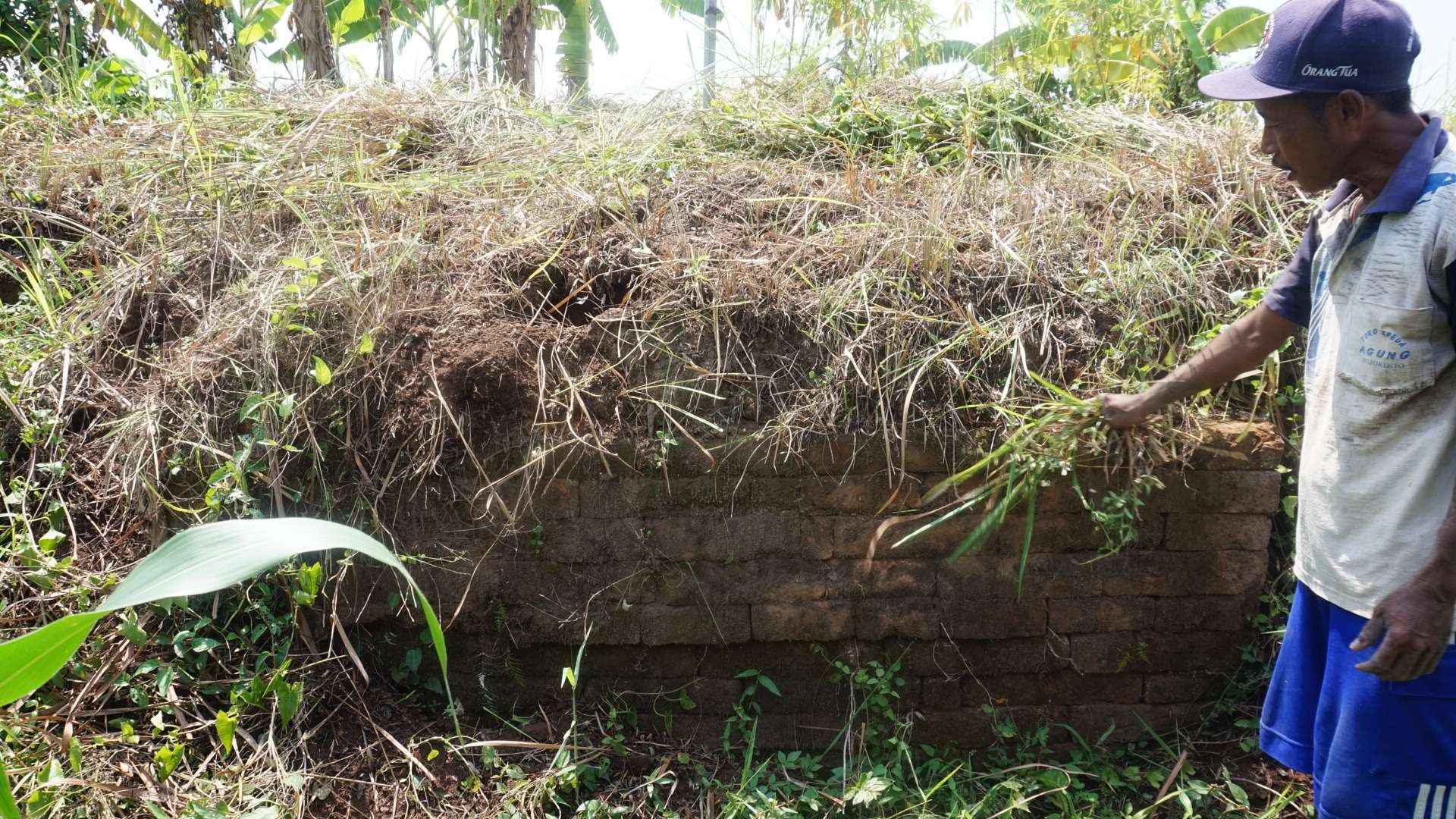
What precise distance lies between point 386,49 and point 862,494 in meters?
4.95

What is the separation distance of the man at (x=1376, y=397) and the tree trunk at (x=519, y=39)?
23.4 feet

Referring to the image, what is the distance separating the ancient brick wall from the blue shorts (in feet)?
2.74

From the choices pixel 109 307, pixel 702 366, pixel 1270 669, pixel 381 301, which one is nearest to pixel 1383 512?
pixel 1270 669

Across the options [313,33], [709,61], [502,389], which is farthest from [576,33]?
[502,389]

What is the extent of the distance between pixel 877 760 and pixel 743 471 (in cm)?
94

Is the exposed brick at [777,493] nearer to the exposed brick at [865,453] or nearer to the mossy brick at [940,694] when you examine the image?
the exposed brick at [865,453]

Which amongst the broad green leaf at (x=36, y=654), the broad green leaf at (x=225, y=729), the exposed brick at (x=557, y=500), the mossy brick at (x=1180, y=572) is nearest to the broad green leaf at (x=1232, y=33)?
the mossy brick at (x=1180, y=572)

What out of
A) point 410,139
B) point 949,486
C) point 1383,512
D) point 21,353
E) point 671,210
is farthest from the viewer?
point 410,139

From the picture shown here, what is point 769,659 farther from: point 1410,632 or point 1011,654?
point 1410,632

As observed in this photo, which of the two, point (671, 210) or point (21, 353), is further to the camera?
point (671, 210)

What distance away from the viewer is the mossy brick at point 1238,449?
264cm

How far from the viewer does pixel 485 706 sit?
2.79 m

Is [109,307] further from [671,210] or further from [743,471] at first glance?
[743,471]

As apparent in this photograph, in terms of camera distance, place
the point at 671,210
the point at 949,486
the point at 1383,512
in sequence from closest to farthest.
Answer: the point at 1383,512 → the point at 949,486 → the point at 671,210
